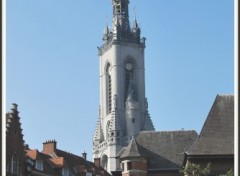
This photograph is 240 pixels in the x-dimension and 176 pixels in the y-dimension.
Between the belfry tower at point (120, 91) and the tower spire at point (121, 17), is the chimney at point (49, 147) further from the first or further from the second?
the tower spire at point (121, 17)

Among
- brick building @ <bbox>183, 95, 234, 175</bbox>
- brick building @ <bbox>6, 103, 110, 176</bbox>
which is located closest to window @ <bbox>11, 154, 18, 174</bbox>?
brick building @ <bbox>6, 103, 110, 176</bbox>

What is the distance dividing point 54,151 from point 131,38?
264 feet

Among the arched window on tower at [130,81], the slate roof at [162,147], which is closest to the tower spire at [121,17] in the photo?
the arched window on tower at [130,81]

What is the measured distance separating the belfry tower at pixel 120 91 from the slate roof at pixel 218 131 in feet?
271

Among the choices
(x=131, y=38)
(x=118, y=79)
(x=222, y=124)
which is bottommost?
(x=222, y=124)

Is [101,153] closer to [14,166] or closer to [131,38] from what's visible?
[131,38]

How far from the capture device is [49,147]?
5931 cm

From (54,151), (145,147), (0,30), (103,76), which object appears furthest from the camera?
(103,76)

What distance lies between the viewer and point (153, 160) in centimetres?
5275

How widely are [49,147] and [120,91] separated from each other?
73.4 m

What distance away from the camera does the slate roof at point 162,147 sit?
172 ft

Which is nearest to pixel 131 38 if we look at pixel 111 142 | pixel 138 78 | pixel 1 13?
pixel 138 78

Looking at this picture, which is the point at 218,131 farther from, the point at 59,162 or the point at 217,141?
the point at 59,162

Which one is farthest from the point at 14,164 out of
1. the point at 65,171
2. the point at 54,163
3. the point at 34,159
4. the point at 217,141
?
the point at 65,171
